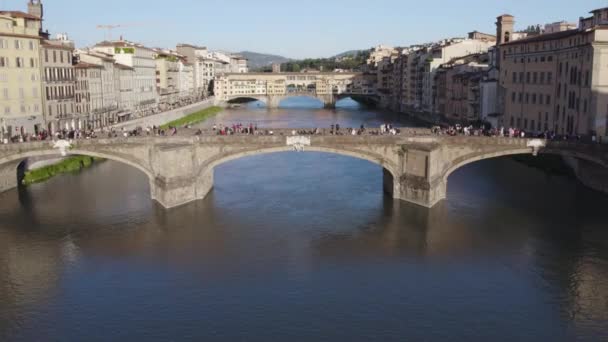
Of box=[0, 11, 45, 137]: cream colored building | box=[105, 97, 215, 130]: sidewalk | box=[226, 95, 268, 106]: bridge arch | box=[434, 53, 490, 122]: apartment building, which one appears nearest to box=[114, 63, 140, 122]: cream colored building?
box=[105, 97, 215, 130]: sidewalk

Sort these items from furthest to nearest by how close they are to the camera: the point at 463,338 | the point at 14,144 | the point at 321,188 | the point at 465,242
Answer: the point at 321,188, the point at 14,144, the point at 465,242, the point at 463,338

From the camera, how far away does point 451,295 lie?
28.5 metres

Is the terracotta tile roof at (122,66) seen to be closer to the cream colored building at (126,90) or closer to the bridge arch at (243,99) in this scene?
the cream colored building at (126,90)

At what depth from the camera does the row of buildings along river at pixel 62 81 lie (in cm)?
5388

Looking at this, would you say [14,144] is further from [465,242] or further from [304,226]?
[465,242]

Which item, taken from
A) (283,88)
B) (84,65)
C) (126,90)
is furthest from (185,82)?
(84,65)

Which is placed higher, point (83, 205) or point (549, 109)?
point (549, 109)

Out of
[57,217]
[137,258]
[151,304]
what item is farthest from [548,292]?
[57,217]

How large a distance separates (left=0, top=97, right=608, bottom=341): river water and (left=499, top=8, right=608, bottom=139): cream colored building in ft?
19.5

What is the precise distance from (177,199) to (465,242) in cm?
1918

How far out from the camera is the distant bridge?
155 metres

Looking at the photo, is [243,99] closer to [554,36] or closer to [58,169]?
[58,169]

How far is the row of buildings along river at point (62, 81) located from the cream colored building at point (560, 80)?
42755mm

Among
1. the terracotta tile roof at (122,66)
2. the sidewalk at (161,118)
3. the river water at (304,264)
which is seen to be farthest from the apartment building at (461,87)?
the terracotta tile roof at (122,66)
